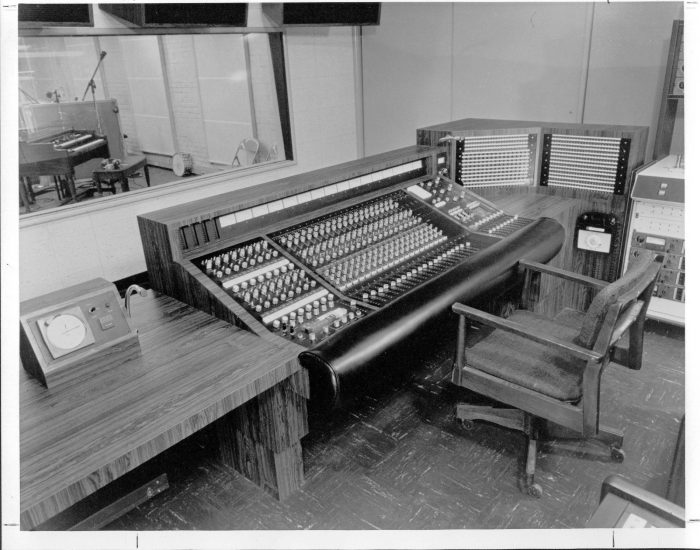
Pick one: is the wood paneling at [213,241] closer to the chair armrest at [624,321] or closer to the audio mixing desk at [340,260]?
the audio mixing desk at [340,260]

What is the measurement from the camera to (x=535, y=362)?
2.07 m

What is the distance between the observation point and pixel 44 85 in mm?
4258

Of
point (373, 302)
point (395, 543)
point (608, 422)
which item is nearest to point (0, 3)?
point (373, 302)

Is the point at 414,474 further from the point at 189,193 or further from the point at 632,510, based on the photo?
the point at 189,193

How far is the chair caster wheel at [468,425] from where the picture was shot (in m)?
2.44

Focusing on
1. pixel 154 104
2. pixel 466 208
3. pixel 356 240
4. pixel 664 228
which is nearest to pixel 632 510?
pixel 356 240

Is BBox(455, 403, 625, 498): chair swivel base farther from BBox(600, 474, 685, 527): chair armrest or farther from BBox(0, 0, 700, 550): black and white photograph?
BBox(600, 474, 685, 527): chair armrest

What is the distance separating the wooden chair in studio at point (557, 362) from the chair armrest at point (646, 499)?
74 cm

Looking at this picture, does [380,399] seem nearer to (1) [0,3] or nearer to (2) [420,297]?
(2) [420,297]

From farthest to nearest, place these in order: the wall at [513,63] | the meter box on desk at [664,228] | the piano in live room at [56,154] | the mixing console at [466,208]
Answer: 1. the piano in live room at [56,154]
2. the wall at [513,63]
3. the meter box on desk at [664,228]
4. the mixing console at [466,208]

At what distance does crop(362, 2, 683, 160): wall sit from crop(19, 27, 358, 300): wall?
315 mm

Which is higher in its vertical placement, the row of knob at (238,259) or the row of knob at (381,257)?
the row of knob at (238,259)

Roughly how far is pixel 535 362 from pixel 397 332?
634 mm

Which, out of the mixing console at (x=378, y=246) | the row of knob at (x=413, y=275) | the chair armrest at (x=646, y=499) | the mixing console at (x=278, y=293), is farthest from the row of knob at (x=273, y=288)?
the chair armrest at (x=646, y=499)
